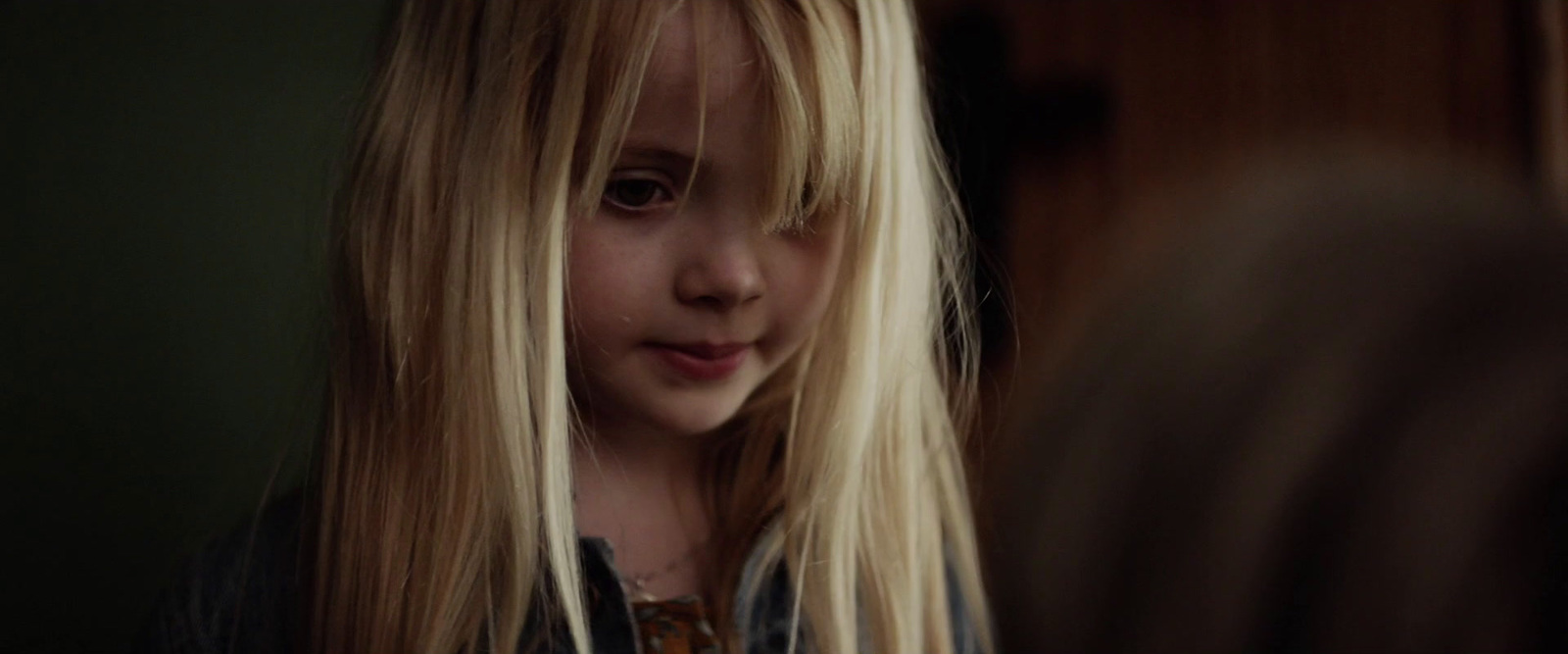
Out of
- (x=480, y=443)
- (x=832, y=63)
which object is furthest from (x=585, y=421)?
(x=832, y=63)

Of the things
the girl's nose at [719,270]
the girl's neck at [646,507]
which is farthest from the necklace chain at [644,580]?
the girl's nose at [719,270]

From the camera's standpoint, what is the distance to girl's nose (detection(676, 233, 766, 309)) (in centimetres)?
40

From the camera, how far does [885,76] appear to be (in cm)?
43

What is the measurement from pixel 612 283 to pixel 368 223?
10 cm

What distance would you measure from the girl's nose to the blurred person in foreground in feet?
0.59

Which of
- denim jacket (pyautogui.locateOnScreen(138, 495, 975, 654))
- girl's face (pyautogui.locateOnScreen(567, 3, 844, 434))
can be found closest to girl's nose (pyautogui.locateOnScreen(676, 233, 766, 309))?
girl's face (pyautogui.locateOnScreen(567, 3, 844, 434))

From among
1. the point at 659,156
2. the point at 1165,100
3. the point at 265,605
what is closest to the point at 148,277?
the point at 265,605

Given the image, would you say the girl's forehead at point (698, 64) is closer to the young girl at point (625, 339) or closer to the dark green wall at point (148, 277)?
the young girl at point (625, 339)

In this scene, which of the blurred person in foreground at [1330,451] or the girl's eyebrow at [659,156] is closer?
the blurred person in foreground at [1330,451]

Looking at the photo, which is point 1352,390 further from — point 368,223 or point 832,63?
point 368,223

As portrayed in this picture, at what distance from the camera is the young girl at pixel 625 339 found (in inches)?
15.7

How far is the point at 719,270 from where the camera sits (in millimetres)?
399

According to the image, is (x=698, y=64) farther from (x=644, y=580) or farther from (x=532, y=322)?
(x=644, y=580)

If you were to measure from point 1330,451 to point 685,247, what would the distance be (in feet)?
0.83
